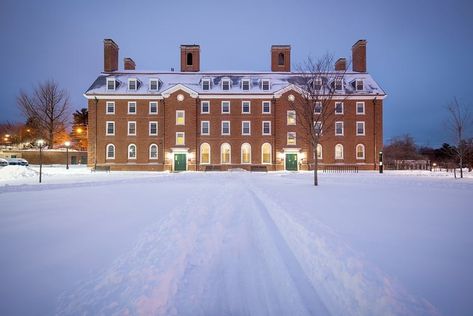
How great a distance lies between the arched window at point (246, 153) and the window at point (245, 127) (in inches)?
69.1

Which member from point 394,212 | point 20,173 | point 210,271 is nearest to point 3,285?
point 210,271

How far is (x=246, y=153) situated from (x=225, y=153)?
119 inches

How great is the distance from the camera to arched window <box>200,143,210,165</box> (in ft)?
128

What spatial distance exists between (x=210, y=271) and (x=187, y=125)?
35.6 meters

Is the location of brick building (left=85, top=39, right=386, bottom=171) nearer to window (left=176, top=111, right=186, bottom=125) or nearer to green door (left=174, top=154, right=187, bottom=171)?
green door (left=174, top=154, right=187, bottom=171)

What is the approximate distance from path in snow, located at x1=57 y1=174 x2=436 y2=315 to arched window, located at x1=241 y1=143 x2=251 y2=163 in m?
32.9

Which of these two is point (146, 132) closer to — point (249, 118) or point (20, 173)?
point (249, 118)

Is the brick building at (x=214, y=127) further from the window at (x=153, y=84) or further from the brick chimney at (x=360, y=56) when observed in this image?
the brick chimney at (x=360, y=56)

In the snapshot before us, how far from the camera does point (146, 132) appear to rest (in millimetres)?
39094

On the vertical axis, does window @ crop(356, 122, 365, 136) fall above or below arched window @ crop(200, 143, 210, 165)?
above

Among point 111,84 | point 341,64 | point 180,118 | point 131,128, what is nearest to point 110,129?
point 131,128

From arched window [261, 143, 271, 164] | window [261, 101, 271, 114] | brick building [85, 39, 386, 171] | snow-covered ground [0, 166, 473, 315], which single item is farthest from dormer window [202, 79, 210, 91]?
snow-covered ground [0, 166, 473, 315]

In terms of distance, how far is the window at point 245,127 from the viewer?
3947cm

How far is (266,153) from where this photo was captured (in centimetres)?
3922
